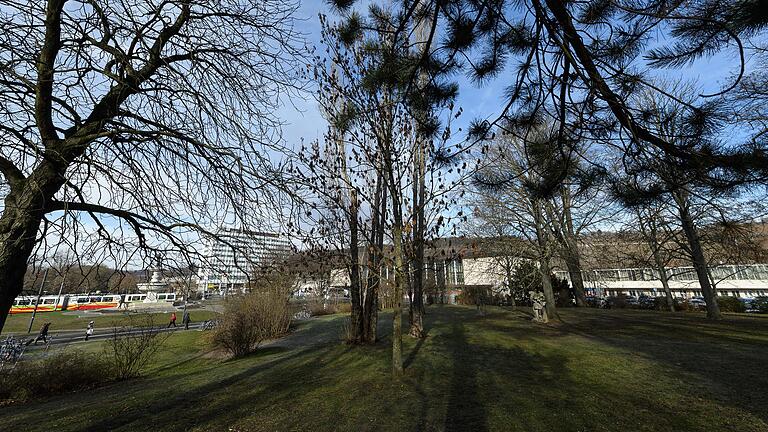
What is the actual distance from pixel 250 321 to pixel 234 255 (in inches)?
404

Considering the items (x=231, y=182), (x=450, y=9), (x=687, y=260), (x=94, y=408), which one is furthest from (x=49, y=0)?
(x=687, y=260)

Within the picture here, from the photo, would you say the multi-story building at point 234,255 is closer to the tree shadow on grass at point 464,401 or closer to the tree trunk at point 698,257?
the tree shadow on grass at point 464,401

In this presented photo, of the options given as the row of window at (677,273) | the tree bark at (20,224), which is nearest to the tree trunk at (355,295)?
the tree bark at (20,224)

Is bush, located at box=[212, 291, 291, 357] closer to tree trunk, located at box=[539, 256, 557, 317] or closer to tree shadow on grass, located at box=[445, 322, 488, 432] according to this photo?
tree shadow on grass, located at box=[445, 322, 488, 432]

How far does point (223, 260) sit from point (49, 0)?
2717 mm

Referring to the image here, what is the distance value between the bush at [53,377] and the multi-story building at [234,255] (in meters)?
8.67

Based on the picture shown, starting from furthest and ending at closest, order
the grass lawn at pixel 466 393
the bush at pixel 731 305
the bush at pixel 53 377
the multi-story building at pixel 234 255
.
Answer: the bush at pixel 731 305 < the bush at pixel 53 377 < the grass lawn at pixel 466 393 < the multi-story building at pixel 234 255

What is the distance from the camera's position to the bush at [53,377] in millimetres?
7809

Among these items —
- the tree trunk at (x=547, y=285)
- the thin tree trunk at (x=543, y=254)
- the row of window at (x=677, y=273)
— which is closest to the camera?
the thin tree trunk at (x=543, y=254)

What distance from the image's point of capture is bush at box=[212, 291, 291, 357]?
1108 centimetres

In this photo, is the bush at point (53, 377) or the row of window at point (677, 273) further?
the row of window at point (677, 273)

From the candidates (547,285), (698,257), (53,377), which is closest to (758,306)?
(698,257)

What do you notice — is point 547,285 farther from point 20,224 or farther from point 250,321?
point 20,224

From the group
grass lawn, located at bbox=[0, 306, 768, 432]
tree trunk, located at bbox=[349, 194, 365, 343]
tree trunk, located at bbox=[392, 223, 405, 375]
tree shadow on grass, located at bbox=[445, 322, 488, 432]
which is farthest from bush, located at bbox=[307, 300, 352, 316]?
tree trunk, located at bbox=[392, 223, 405, 375]
